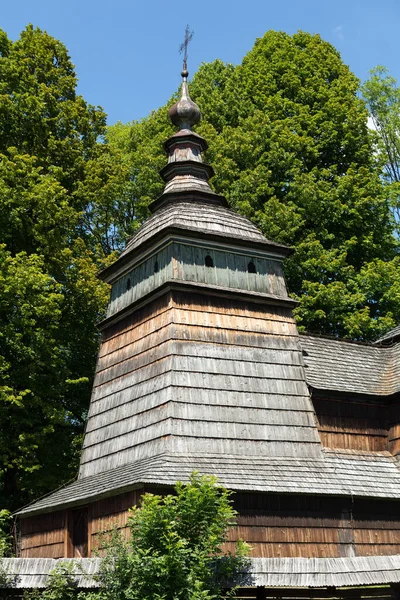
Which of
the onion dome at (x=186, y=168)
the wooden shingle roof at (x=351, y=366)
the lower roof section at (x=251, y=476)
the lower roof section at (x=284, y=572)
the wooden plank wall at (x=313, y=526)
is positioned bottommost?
the lower roof section at (x=284, y=572)

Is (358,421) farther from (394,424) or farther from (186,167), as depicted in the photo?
(186,167)

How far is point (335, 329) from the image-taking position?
29.4m

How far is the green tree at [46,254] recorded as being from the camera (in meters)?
22.6

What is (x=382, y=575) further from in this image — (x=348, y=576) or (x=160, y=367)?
(x=160, y=367)

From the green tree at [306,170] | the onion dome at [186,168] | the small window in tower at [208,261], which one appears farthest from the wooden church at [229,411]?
the green tree at [306,170]

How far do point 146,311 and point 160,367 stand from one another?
198 cm

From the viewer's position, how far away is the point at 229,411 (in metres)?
16.4

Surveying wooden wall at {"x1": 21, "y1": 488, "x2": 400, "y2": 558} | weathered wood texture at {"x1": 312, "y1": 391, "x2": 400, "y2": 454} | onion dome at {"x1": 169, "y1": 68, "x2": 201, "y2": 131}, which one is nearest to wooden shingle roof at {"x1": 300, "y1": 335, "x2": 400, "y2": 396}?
weathered wood texture at {"x1": 312, "y1": 391, "x2": 400, "y2": 454}

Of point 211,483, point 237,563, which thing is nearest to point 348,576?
point 237,563

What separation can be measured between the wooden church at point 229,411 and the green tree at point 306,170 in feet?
29.4

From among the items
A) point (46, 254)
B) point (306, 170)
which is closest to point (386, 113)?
point (306, 170)

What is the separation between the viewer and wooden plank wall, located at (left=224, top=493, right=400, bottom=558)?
1492cm

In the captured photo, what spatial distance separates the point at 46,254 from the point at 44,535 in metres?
11.0

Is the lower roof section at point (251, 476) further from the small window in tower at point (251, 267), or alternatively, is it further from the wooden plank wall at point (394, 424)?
the small window in tower at point (251, 267)
